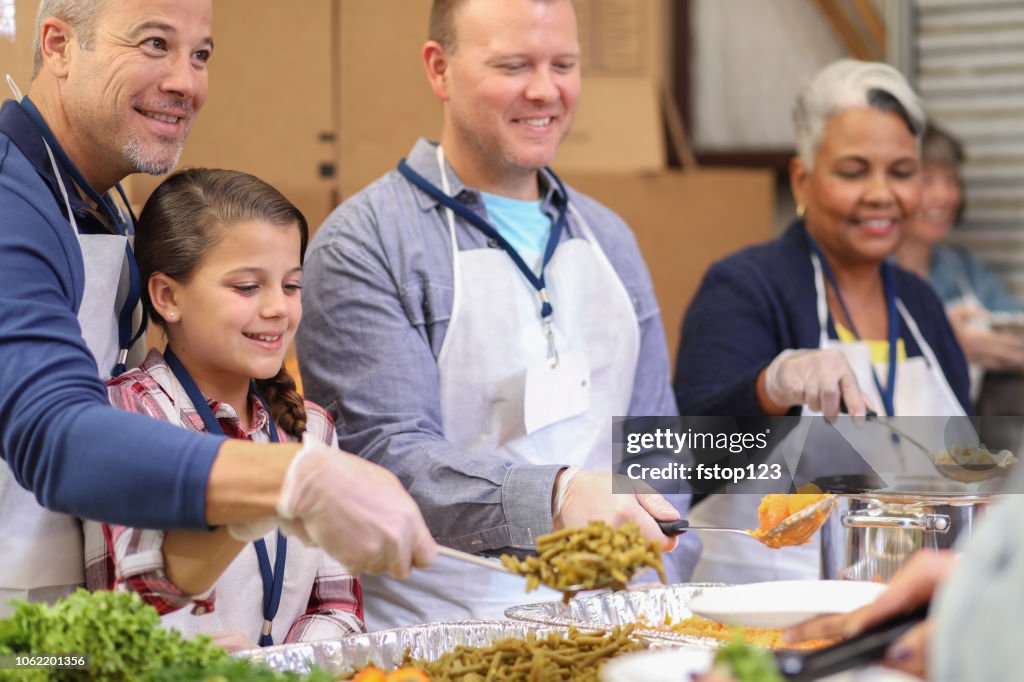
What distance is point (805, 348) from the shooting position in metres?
2.92

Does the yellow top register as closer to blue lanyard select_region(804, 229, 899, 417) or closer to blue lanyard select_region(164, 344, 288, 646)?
blue lanyard select_region(804, 229, 899, 417)

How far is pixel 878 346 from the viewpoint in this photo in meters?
3.04

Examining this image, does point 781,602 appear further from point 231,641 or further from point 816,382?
point 816,382

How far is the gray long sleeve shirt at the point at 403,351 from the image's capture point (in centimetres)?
211

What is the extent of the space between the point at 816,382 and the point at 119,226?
4.47 ft

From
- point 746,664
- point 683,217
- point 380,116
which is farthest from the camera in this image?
point 683,217

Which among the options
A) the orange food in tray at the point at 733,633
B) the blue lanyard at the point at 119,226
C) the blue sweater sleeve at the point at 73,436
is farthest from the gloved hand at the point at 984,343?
the blue sweater sleeve at the point at 73,436

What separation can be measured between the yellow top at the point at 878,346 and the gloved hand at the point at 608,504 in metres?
1.19

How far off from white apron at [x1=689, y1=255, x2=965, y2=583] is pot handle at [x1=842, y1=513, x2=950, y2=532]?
0.33 m

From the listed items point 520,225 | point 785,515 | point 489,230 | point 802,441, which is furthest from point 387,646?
point 802,441

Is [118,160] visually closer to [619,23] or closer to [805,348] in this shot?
[805,348]

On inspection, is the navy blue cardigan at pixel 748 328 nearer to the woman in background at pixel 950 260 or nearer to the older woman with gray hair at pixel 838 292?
the older woman with gray hair at pixel 838 292

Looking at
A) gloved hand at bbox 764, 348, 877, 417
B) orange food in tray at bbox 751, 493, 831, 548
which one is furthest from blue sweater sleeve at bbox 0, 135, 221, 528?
gloved hand at bbox 764, 348, 877, 417

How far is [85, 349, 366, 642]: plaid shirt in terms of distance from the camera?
1.59 m
